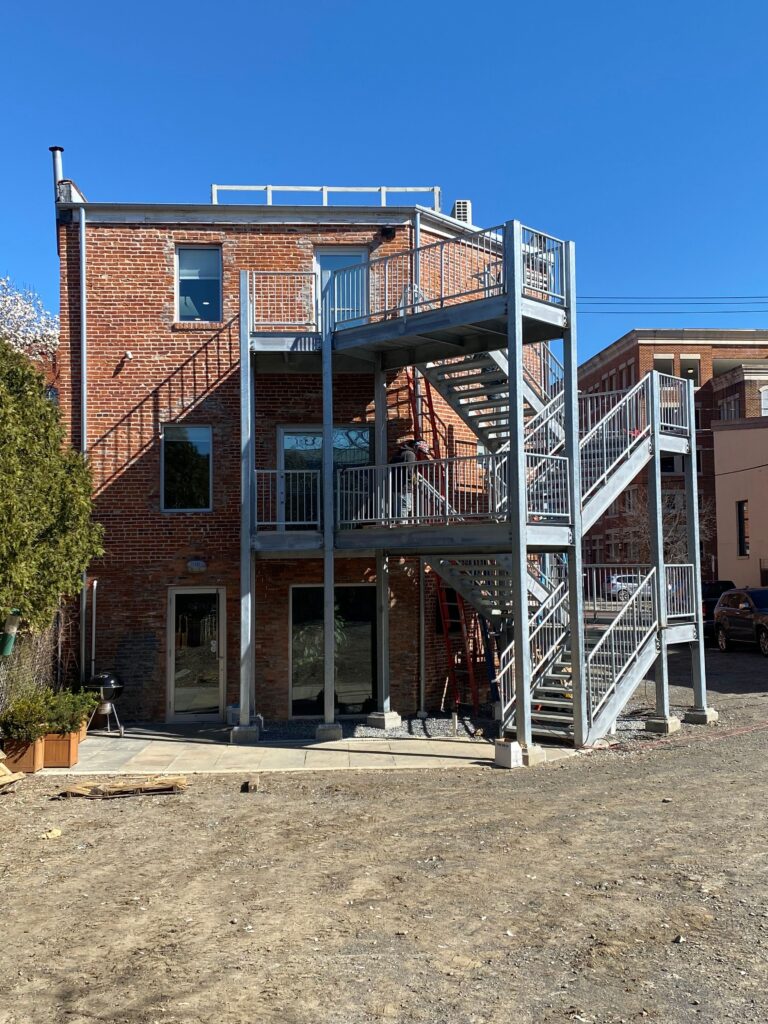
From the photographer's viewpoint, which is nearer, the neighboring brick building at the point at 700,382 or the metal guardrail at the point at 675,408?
the metal guardrail at the point at 675,408

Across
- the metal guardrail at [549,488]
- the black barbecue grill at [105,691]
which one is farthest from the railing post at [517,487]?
the black barbecue grill at [105,691]

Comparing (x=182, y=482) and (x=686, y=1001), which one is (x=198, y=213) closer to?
(x=182, y=482)

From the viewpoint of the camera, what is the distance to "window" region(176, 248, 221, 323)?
15398mm

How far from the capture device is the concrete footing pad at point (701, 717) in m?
14.0

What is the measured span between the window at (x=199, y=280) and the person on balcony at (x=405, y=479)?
4022 millimetres

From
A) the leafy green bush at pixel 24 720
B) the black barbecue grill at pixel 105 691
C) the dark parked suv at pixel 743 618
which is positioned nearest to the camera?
the leafy green bush at pixel 24 720

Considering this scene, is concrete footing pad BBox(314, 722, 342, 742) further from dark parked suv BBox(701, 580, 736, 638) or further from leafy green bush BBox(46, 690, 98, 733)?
dark parked suv BBox(701, 580, 736, 638)

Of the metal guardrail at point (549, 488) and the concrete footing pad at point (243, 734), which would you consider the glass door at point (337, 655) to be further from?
the metal guardrail at point (549, 488)

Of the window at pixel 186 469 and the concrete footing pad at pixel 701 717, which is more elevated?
the window at pixel 186 469

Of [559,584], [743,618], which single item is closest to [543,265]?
[559,584]

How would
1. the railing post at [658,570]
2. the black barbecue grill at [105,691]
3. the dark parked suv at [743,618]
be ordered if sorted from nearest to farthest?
the railing post at [658,570] < the black barbecue grill at [105,691] < the dark parked suv at [743,618]

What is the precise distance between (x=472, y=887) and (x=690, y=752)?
6.05 meters

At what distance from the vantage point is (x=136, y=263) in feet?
49.8

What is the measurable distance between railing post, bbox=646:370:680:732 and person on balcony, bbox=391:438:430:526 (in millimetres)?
3403
